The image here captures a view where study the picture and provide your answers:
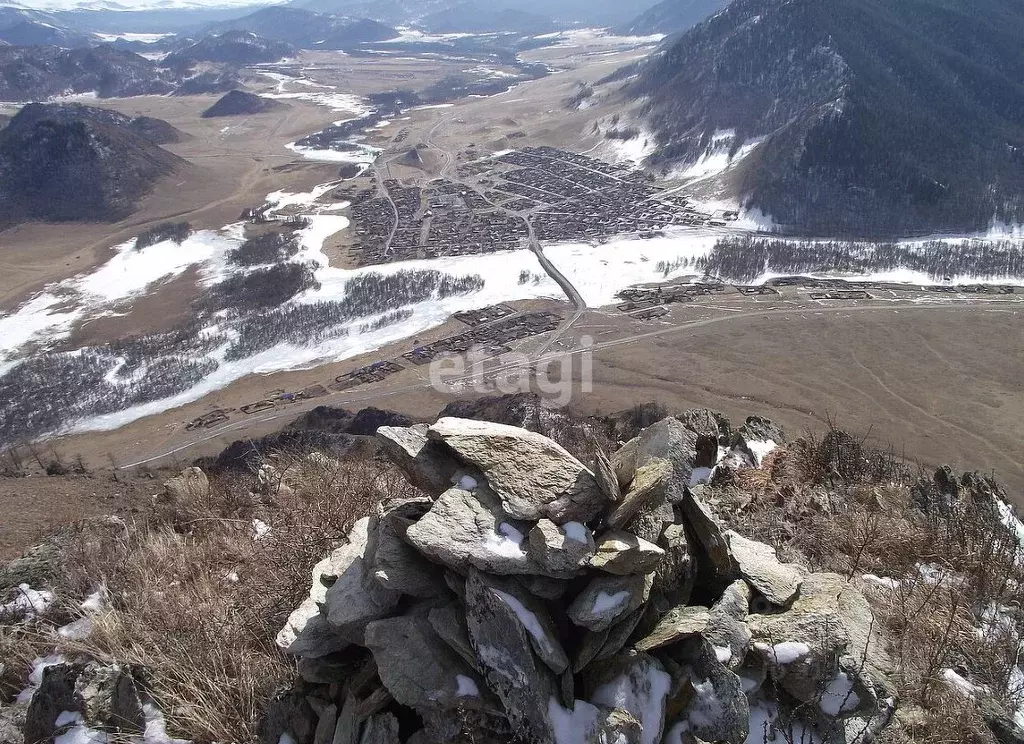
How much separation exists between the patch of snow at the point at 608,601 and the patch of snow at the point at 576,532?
1.11ft

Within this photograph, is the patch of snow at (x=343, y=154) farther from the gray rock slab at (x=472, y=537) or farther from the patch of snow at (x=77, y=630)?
the gray rock slab at (x=472, y=537)

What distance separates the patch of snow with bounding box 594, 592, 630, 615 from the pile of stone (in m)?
0.01

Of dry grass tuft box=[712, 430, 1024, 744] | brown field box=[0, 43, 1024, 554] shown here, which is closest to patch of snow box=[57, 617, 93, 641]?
brown field box=[0, 43, 1024, 554]

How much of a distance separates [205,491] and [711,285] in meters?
37.6

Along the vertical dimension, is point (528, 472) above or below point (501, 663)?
above

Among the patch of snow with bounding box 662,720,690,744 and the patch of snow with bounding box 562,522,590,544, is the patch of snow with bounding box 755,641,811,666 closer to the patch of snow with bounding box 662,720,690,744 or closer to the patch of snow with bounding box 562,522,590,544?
the patch of snow with bounding box 662,720,690,744

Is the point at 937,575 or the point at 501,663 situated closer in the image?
the point at 501,663

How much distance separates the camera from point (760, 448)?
11.1 meters

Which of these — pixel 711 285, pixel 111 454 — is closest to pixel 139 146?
pixel 111 454

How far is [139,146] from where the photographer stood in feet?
252

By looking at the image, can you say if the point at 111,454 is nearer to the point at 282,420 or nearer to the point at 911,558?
the point at 282,420

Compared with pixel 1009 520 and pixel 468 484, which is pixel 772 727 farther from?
pixel 1009 520

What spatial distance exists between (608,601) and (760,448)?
331 inches

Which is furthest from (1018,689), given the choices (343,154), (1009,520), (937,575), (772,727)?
(343,154)
